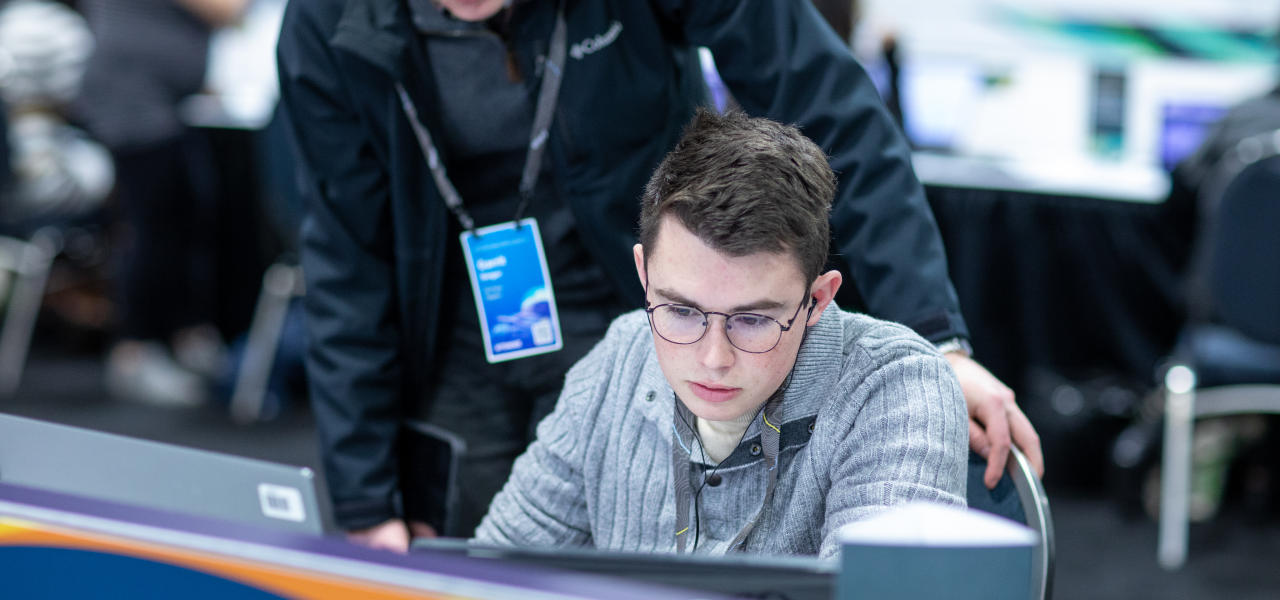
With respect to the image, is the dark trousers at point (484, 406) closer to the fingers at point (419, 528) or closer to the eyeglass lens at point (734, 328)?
the fingers at point (419, 528)

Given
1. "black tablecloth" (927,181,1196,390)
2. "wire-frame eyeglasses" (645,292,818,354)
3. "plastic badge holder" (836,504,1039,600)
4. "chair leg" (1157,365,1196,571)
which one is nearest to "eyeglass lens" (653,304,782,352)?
"wire-frame eyeglasses" (645,292,818,354)

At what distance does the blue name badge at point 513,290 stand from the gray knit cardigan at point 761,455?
0.15 metres

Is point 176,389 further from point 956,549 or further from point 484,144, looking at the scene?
point 956,549

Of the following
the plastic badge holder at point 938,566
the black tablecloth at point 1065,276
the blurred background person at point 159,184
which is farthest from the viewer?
the blurred background person at point 159,184

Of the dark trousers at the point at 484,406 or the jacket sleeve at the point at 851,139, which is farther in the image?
the dark trousers at the point at 484,406

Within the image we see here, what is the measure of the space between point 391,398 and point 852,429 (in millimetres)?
728

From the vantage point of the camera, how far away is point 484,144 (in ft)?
4.53

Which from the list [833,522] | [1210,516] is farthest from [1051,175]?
[833,522]

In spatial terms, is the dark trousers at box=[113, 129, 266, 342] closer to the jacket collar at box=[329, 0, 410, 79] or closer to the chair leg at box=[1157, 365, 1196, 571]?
the jacket collar at box=[329, 0, 410, 79]

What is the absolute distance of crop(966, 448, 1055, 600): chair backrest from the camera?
102 centimetres

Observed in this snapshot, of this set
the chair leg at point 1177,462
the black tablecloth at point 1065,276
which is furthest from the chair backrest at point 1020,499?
the black tablecloth at point 1065,276

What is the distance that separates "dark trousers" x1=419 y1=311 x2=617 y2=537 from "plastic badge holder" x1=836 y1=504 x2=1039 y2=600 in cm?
88

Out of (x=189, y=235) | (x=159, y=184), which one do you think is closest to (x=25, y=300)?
(x=189, y=235)

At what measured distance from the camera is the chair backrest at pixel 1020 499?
3.35 ft
